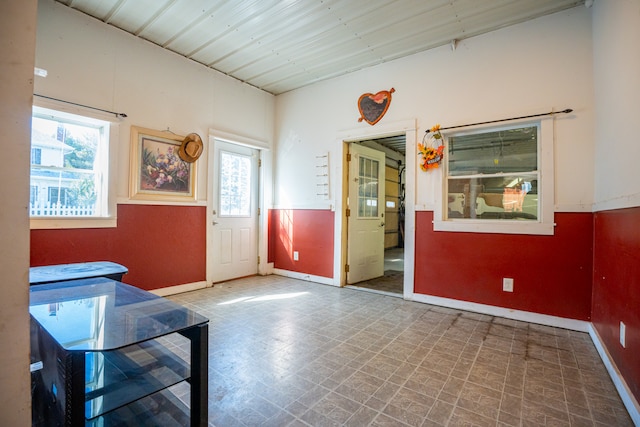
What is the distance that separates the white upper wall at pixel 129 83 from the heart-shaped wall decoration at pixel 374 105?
1806mm

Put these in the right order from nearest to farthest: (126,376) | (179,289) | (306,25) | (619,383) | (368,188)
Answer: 1. (126,376)
2. (619,383)
3. (306,25)
4. (179,289)
5. (368,188)

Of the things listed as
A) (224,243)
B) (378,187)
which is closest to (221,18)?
(224,243)

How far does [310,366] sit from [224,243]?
9.34 feet

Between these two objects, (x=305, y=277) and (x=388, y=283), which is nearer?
(x=388, y=283)

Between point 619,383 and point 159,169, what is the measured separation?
450 centimetres

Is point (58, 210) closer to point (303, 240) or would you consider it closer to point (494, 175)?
point (303, 240)

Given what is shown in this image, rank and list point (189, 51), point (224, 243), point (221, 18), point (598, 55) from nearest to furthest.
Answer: point (598, 55)
point (221, 18)
point (189, 51)
point (224, 243)

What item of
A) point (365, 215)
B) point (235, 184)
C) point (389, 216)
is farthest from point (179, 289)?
point (389, 216)

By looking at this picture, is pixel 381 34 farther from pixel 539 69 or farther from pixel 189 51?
pixel 189 51

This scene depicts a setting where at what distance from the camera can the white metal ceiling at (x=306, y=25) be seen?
9.45 feet

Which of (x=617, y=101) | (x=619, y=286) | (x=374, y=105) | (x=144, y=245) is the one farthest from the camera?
(x=374, y=105)

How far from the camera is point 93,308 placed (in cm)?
146

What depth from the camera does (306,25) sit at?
3221 mm

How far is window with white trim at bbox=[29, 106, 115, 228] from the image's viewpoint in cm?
287
